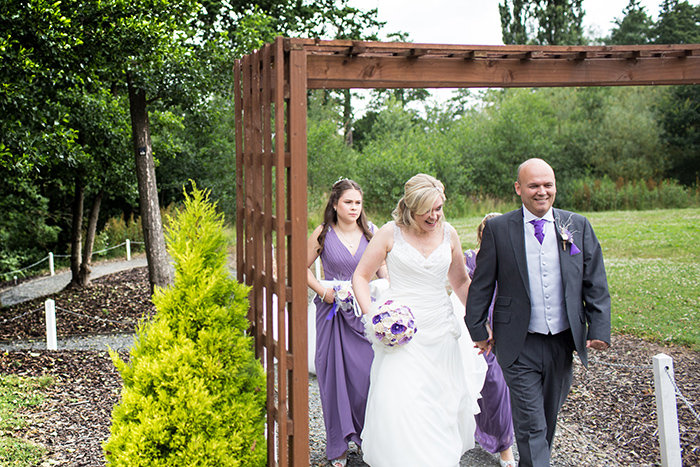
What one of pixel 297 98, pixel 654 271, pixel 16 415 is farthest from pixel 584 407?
pixel 654 271

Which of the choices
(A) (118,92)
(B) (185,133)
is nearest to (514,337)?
(A) (118,92)

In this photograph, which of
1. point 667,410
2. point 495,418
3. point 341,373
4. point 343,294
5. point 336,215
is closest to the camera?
point 667,410

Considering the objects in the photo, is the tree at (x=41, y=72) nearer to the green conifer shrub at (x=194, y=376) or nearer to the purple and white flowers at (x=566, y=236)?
the green conifer shrub at (x=194, y=376)

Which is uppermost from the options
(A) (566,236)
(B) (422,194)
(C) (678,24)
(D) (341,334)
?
(C) (678,24)

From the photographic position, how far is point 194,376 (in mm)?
3143

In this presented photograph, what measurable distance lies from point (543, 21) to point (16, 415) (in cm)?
4137

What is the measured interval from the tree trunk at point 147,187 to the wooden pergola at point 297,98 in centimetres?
805

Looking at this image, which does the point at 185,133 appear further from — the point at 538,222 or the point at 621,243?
the point at 538,222

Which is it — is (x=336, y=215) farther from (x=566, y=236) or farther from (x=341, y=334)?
(x=566, y=236)

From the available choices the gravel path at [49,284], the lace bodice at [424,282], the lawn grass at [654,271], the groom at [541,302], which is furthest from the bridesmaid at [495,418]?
the gravel path at [49,284]

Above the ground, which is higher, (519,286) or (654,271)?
(519,286)

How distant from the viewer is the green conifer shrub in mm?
3061

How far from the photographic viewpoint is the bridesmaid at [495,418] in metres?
4.86

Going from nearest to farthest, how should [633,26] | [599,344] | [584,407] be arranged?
1. [599,344]
2. [584,407]
3. [633,26]
